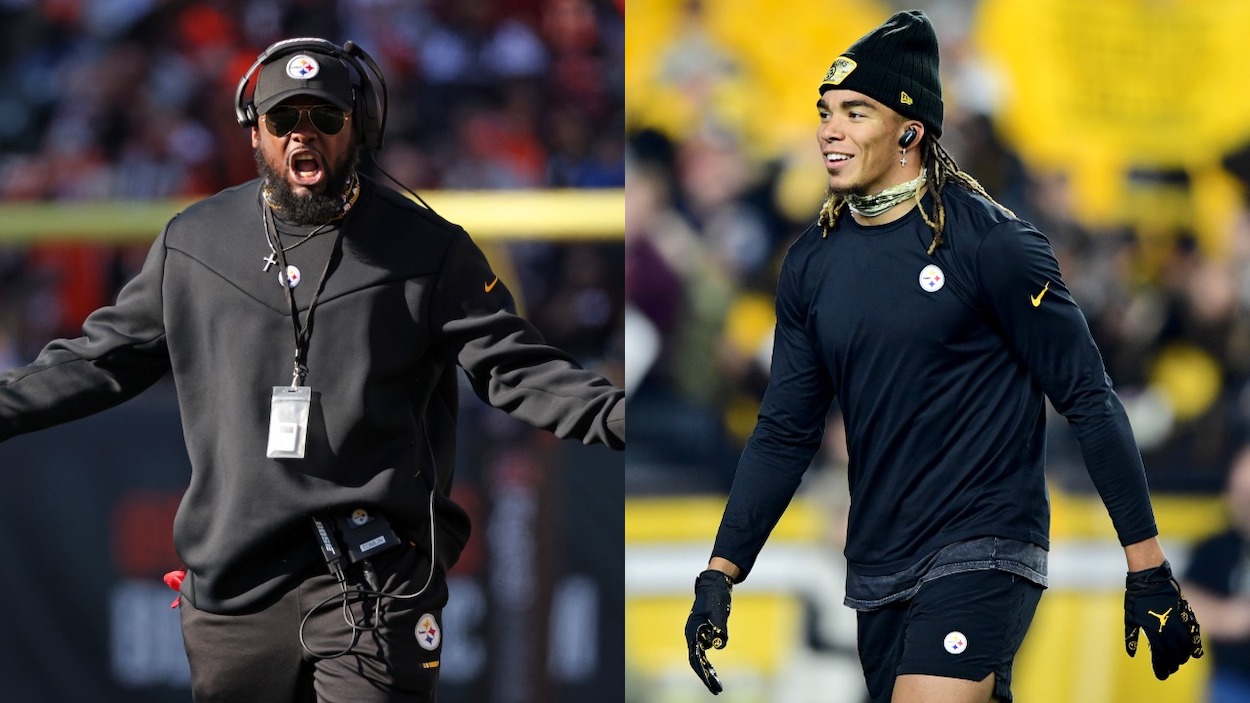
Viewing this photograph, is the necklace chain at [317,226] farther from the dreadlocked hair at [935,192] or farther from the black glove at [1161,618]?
the black glove at [1161,618]

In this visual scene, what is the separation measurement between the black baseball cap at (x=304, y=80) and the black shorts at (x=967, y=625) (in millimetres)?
1597

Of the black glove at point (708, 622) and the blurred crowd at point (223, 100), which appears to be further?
the blurred crowd at point (223, 100)

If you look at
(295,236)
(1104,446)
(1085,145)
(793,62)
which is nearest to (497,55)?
(793,62)

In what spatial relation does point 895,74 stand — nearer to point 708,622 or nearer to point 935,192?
point 935,192

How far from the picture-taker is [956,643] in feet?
10.8

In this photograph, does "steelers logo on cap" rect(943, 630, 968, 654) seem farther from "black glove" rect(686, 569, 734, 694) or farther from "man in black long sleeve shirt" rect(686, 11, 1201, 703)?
"black glove" rect(686, 569, 734, 694)

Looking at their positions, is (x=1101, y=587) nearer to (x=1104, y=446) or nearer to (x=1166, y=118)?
(x=1166, y=118)

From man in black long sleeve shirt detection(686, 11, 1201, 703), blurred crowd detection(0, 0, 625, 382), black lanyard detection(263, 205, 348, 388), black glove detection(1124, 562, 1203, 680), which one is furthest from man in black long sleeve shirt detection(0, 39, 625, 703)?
blurred crowd detection(0, 0, 625, 382)

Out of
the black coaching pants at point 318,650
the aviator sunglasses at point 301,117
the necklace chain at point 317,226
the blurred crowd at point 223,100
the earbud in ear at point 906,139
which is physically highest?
the blurred crowd at point 223,100

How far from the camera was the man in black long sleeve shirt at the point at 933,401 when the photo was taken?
3.31m

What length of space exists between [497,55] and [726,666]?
333cm

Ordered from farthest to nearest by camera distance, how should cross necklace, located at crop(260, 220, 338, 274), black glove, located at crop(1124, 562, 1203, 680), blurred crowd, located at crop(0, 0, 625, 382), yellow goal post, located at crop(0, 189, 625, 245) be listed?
blurred crowd, located at crop(0, 0, 625, 382)
yellow goal post, located at crop(0, 189, 625, 245)
cross necklace, located at crop(260, 220, 338, 274)
black glove, located at crop(1124, 562, 1203, 680)

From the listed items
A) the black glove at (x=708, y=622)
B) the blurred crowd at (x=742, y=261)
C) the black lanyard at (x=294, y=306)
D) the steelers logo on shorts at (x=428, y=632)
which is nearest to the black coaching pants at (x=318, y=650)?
the steelers logo on shorts at (x=428, y=632)

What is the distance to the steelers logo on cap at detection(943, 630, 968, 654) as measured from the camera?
328 centimetres
